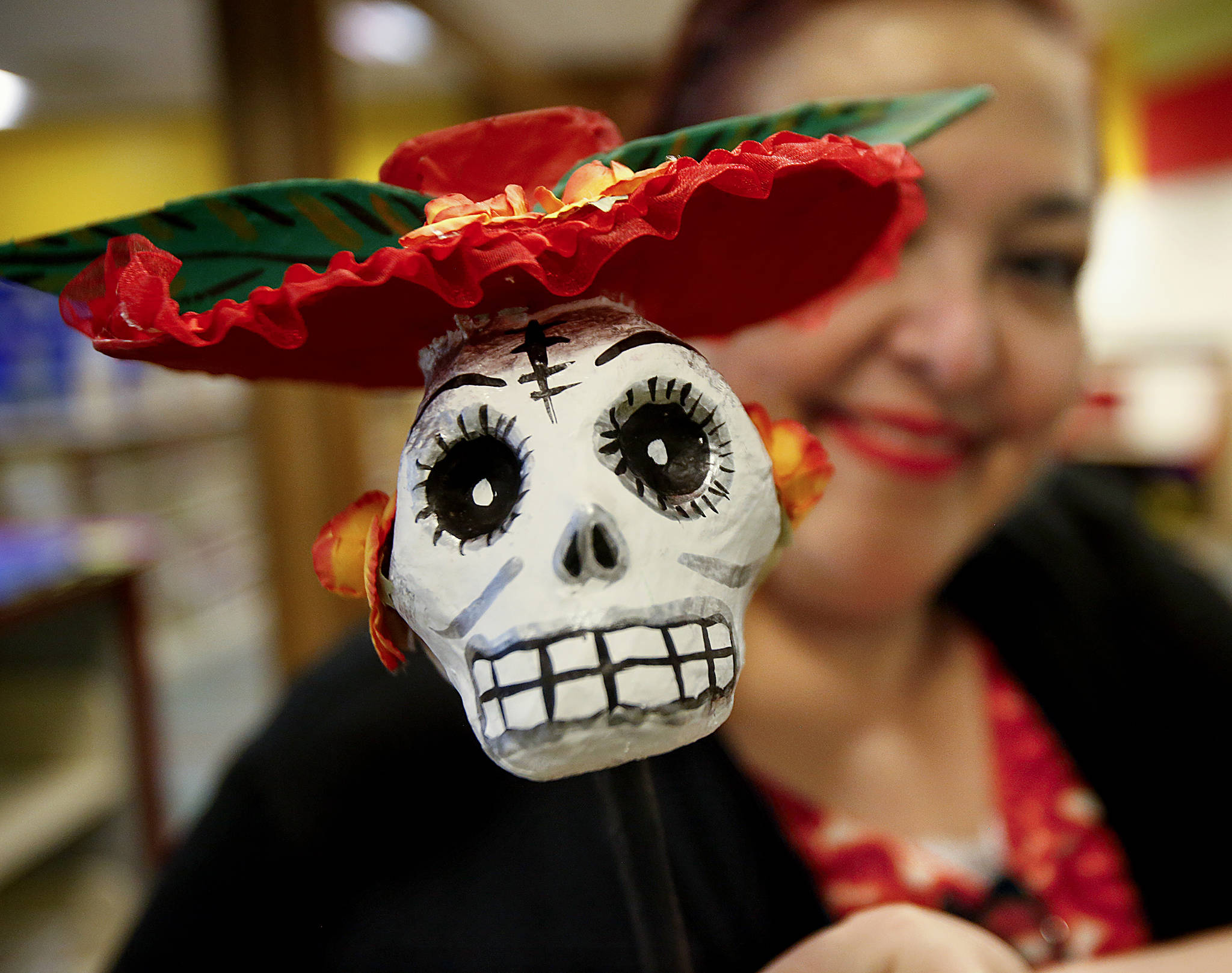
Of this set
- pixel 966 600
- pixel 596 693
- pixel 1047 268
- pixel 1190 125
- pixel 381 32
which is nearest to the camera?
pixel 596 693

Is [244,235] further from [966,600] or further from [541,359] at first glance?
[966,600]

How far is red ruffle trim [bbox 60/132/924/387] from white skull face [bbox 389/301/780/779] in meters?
0.02

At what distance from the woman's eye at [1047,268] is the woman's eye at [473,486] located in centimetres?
40

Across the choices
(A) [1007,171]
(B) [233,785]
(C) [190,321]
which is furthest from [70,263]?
(A) [1007,171]

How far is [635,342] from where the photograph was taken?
275mm

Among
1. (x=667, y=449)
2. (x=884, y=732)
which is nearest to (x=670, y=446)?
(x=667, y=449)

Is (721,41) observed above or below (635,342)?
above

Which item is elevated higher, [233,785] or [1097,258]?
[1097,258]

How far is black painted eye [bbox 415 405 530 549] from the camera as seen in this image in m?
0.26

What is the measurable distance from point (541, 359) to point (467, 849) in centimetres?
27

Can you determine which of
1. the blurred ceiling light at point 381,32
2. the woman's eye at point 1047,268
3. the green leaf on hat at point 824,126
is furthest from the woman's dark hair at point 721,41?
the blurred ceiling light at point 381,32

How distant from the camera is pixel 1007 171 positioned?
49cm

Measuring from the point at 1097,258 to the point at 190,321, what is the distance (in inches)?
157

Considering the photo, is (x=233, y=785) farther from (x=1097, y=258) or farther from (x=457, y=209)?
(x=1097, y=258)
